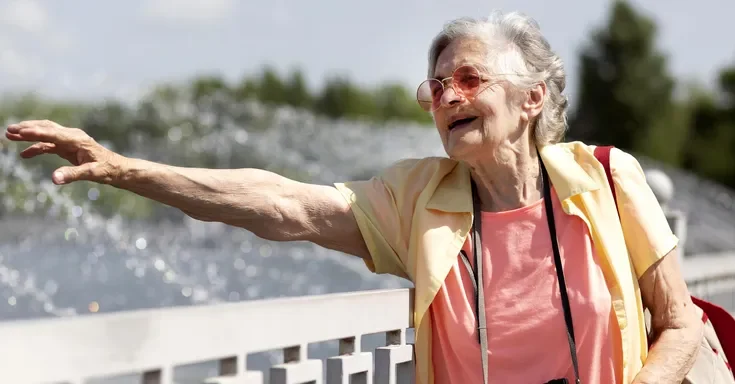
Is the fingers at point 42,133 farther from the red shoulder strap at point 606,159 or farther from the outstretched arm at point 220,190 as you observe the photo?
the red shoulder strap at point 606,159

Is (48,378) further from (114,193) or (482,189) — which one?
(114,193)

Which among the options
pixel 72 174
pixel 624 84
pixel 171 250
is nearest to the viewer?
pixel 72 174

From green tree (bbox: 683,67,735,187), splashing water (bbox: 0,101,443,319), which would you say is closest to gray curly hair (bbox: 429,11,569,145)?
splashing water (bbox: 0,101,443,319)

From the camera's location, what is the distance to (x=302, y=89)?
63.6 m

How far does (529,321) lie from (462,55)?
70 centimetres

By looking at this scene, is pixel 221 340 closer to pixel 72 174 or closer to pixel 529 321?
pixel 72 174

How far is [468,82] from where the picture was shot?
9.43ft

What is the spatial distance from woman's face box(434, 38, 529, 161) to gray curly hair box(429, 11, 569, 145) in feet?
0.10

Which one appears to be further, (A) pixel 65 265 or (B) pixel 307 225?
(A) pixel 65 265

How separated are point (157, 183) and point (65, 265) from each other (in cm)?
548

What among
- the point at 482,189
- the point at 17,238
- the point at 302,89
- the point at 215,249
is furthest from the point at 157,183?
the point at 302,89

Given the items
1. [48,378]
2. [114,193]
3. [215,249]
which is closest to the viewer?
[48,378]

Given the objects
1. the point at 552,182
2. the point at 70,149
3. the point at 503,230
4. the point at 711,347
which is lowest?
the point at 711,347

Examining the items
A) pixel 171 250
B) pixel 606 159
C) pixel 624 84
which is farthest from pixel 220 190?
pixel 624 84
